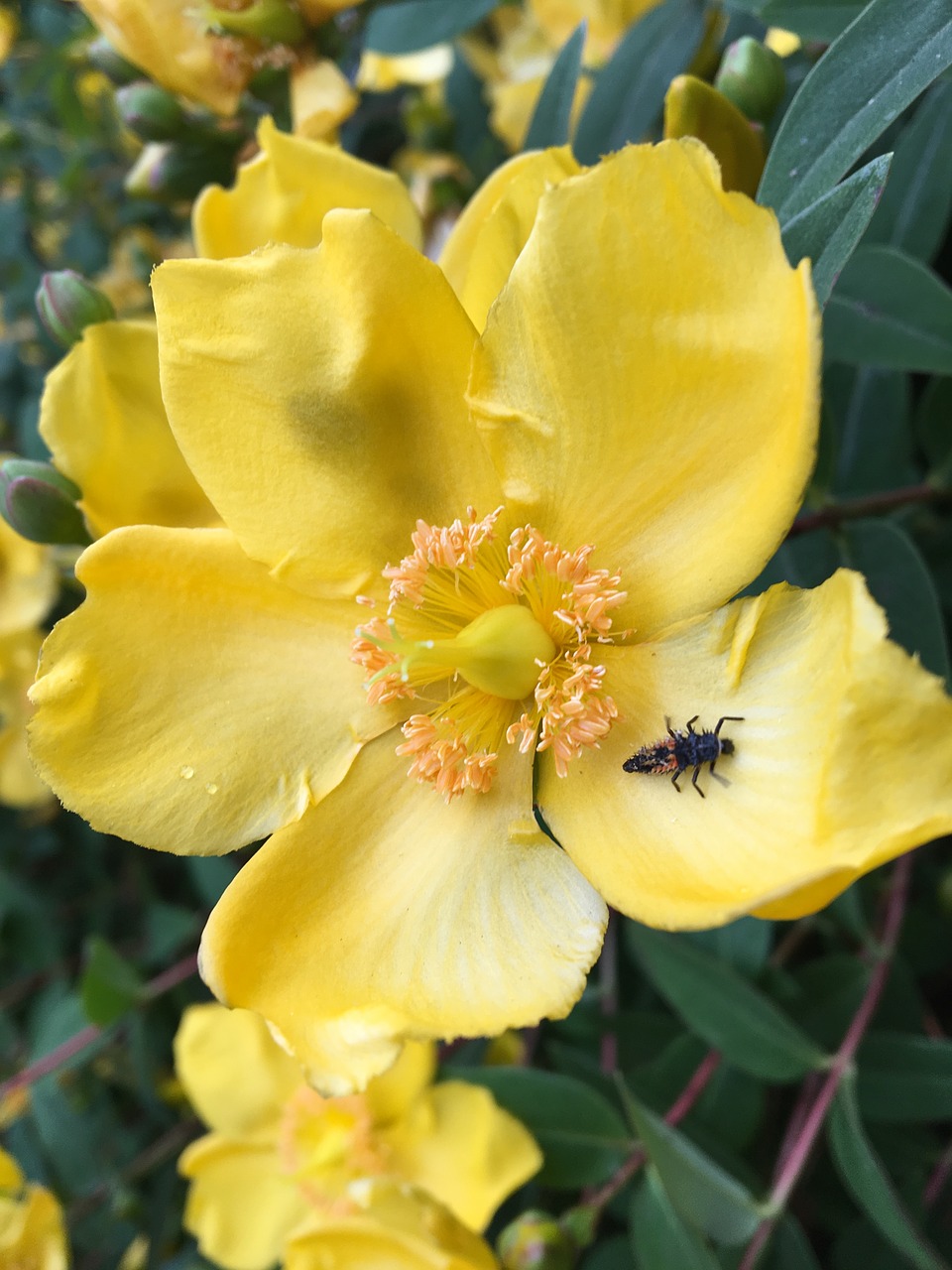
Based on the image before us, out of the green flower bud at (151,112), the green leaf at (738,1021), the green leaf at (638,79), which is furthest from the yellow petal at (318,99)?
the green leaf at (738,1021)

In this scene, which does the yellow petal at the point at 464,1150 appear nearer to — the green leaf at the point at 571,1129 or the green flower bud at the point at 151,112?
the green leaf at the point at 571,1129

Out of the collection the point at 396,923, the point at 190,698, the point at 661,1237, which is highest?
the point at 190,698

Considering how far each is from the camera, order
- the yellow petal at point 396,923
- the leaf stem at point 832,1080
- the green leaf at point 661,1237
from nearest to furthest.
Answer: the yellow petal at point 396,923 < the green leaf at point 661,1237 < the leaf stem at point 832,1080

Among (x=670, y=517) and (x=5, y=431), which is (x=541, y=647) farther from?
(x=5, y=431)

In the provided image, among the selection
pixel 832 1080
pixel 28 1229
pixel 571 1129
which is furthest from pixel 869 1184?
pixel 28 1229

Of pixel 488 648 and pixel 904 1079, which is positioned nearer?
pixel 488 648

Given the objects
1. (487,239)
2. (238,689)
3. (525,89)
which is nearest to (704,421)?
(487,239)

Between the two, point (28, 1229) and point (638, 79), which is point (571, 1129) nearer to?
point (28, 1229)
